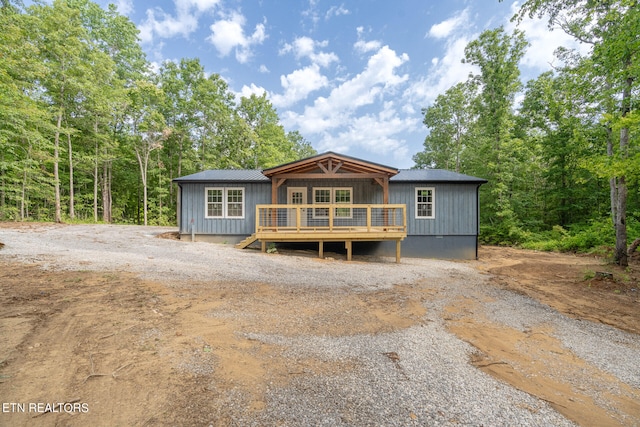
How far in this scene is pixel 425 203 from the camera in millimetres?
11078

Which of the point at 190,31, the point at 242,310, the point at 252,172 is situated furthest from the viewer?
the point at 190,31

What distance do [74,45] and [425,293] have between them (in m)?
23.6

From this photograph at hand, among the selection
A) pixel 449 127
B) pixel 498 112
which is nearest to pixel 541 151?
pixel 498 112

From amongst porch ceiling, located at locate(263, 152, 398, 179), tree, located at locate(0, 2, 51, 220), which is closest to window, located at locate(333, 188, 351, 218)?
porch ceiling, located at locate(263, 152, 398, 179)

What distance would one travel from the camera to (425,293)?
5.32 metres

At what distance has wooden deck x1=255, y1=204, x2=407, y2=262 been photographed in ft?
30.5

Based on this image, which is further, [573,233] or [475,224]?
[573,233]

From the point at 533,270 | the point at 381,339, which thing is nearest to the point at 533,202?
the point at 533,270

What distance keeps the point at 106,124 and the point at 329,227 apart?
20925 millimetres

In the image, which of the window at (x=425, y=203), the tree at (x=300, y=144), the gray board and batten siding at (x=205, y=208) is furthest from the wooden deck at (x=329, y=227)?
the tree at (x=300, y=144)

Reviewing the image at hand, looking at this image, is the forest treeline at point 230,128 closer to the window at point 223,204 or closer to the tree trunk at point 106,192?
the tree trunk at point 106,192

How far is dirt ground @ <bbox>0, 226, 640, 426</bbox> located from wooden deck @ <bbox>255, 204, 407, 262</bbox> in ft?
13.9

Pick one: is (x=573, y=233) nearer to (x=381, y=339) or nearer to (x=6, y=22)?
(x=381, y=339)

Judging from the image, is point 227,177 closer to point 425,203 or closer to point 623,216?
point 425,203
